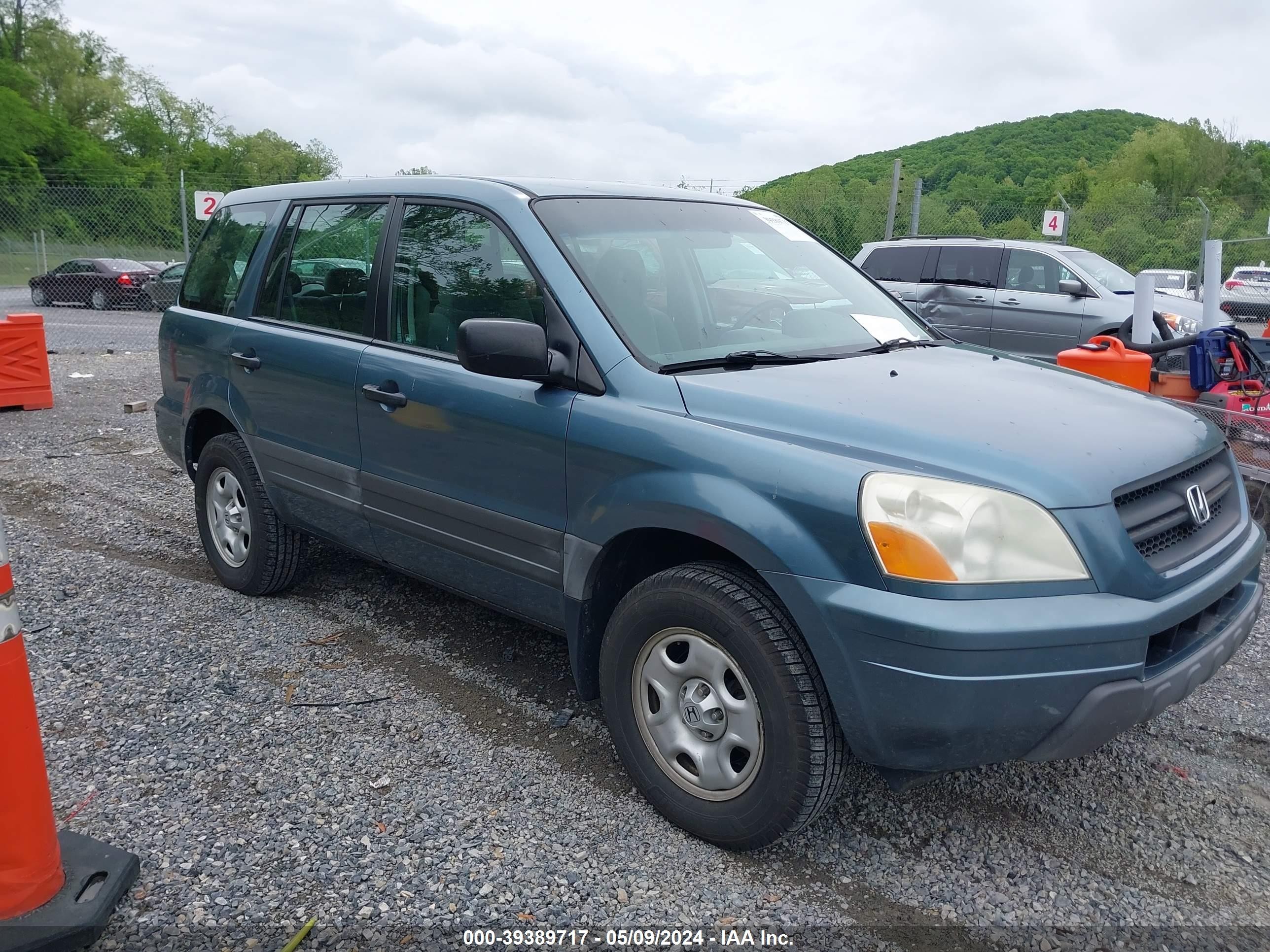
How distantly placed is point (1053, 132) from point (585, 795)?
6281 centimetres

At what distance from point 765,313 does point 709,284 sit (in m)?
0.22

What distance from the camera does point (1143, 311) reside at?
609 cm

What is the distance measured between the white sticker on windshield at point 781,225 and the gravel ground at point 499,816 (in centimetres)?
196

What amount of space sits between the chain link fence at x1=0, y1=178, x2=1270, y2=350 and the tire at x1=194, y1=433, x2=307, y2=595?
701cm

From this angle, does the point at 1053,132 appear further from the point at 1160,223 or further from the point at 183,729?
the point at 183,729

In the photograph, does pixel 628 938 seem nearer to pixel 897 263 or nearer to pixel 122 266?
pixel 897 263

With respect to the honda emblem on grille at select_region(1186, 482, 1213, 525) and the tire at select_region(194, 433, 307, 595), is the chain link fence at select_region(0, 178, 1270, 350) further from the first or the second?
the honda emblem on grille at select_region(1186, 482, 1213, 525)

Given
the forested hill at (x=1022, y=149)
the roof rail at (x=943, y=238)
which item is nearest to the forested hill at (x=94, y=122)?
the forested hill at (x=1022, y=149)

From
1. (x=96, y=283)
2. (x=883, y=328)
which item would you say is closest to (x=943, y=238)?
(x=883, y=328)

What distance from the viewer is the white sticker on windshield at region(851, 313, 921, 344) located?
11.6ft

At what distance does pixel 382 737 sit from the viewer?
3391 millimetres

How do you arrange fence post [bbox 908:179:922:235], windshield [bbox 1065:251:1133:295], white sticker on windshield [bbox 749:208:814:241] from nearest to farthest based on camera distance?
white sticker on windshield [bbox 749:208:814:241]
windshield [bbox 1065:251:1133:295]
fence post [bbox 908:179:922:235]

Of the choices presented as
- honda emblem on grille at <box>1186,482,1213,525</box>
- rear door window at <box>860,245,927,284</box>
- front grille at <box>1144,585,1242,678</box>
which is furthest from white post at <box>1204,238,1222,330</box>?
rear door window at <box>860,245,927,284</box>

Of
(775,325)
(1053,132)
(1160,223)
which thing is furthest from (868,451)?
(1053,132)
